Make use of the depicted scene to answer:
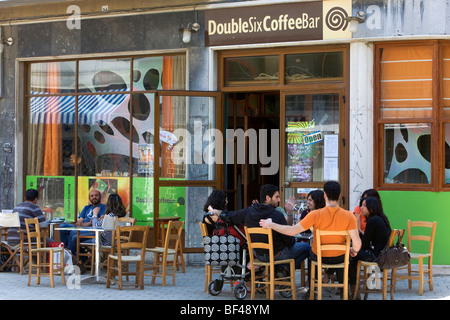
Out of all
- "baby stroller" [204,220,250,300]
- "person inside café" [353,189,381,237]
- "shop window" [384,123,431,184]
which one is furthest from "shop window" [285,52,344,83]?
"baby stroller" [204,220,250,300]

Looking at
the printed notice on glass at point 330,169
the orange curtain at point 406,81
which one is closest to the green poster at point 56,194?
the printed notice on glass at point 330,169

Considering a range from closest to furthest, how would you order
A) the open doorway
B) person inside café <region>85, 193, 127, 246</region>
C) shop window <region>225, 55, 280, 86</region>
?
person inside café <region>85, 193, 127, 246</region> < shop window <region>225, 55, 280, 86</region> < the open doorway

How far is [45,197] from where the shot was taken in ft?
46.5

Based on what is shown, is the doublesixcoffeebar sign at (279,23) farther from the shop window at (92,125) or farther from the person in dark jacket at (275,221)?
the person in dark jacket at (275,221)

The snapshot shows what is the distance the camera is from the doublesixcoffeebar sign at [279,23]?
11.8 m

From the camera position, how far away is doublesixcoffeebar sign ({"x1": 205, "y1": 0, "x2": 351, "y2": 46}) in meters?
11.8

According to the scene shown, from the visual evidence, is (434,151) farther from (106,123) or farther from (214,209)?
(106,123)

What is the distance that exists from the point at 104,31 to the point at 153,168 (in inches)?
105

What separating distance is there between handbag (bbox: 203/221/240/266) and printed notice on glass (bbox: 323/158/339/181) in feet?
10.3

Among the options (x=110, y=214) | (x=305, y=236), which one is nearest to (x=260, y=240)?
(x=305, y=236)

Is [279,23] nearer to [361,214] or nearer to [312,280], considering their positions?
[361,214]

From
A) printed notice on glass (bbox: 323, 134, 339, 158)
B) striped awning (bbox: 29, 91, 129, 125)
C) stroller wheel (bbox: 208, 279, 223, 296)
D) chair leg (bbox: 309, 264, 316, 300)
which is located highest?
striped awning (bbox: 29, 91, 129, 125)

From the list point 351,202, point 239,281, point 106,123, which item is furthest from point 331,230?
point 106,123

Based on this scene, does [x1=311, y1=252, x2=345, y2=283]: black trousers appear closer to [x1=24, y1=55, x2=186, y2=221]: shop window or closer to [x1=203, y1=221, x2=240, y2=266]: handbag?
[x1=203, y1=221, x2=240, y2=266]: handbag
